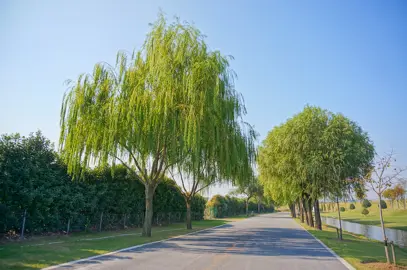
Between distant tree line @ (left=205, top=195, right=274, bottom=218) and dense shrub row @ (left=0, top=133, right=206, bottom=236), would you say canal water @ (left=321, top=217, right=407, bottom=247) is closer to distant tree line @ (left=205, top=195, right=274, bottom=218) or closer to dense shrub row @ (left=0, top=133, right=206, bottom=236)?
dense shrub row @ (left=0, top=133, right=206, bottom=236)

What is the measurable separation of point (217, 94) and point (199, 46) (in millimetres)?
3371

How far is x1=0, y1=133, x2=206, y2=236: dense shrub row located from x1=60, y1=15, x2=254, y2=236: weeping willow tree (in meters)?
1.50

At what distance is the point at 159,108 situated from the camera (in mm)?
13609

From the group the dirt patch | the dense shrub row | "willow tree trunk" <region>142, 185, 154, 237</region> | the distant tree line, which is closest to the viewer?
the dirt patch

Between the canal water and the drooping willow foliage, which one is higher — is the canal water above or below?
below

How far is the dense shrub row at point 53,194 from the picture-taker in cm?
1252

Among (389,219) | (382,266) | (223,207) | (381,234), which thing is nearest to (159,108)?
(382,266)

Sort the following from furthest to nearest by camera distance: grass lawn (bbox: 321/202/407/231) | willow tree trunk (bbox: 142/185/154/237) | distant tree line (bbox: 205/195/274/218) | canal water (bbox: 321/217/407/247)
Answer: distant tree line (bbox: 205/195/274/218) → grass lawn (bbox: 321/202/407/231) → canal water (bbox: 321/217/407/247) → willow tree trunk (bbox: 142/185/154/237)

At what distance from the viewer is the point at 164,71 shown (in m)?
14.3

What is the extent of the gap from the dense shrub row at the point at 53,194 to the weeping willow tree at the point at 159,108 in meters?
1.50

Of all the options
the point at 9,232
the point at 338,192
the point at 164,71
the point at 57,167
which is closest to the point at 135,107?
the point at 164,71

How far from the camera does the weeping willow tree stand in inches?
545

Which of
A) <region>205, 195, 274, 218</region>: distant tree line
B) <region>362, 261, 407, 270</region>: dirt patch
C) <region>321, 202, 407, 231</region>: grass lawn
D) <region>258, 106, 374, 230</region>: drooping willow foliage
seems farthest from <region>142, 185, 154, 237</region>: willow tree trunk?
<region>205, 195, 274, 218</region>: distant tree line

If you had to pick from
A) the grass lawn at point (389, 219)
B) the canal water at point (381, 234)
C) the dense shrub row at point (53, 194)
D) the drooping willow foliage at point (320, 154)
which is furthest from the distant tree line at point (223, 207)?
the dense shrub row at point (53, 194)
